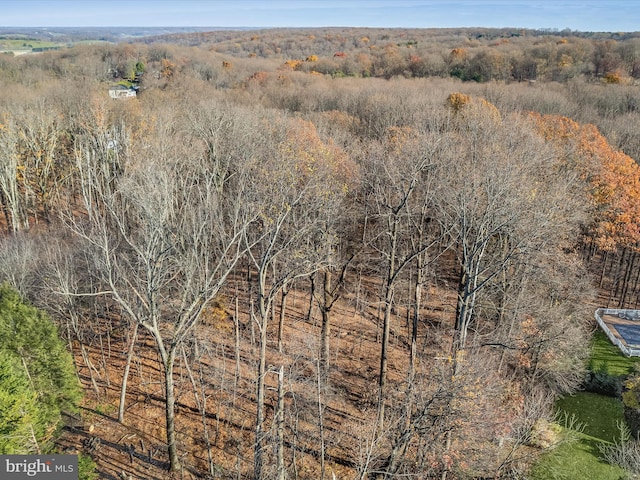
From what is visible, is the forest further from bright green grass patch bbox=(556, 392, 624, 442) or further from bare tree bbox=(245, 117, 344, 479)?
bright green grass patch bbox=(556, 392, 624, 442)

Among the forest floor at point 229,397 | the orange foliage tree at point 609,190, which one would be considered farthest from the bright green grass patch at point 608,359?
the forest floor at point 229,397

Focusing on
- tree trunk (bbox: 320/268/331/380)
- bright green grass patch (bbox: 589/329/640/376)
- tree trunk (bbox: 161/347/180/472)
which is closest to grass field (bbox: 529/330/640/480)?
bright green grass patch (bbox: 589/329/640/376)

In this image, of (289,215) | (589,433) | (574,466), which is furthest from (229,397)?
(589,433)

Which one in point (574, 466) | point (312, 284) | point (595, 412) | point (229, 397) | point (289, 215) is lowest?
point (595, 412)

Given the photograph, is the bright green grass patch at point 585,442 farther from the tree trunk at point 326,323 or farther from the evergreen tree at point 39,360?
the evergreen tree at point 39,360

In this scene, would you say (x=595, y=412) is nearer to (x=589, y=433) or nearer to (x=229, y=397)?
(x=589, y=433)
